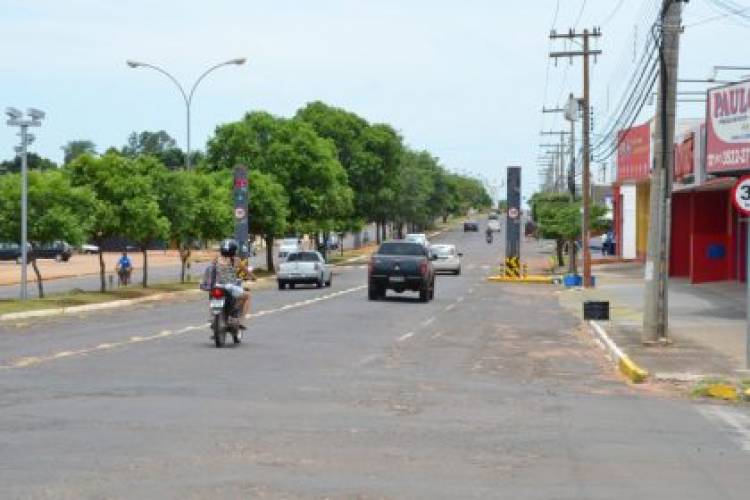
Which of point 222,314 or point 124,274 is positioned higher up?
point 222,314

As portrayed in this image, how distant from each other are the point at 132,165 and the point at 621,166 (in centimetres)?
3409

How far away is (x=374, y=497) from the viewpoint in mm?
8273

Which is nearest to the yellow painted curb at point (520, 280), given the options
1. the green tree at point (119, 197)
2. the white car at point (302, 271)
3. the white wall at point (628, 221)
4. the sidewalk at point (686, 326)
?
the sidewalk at point (686, 326)

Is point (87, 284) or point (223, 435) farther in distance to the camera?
point (87, 284)

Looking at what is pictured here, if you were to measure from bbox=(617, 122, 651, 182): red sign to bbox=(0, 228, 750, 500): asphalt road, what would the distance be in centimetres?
3734

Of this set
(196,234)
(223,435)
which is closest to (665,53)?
(223,435)

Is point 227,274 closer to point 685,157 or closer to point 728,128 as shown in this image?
point 728,128

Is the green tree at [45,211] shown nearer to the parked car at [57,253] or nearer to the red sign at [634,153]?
the red sign at [634,153]

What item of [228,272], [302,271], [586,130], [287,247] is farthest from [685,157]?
[287,247]

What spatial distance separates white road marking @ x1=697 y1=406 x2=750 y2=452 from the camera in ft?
38.2

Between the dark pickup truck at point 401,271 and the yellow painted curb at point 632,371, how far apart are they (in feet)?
59.2

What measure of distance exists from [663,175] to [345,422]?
1170cm

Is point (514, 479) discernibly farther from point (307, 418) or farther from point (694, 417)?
point (694, 417)

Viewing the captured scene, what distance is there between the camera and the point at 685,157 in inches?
1572
